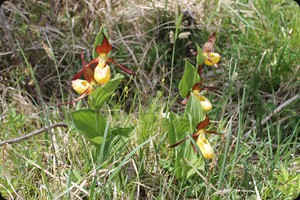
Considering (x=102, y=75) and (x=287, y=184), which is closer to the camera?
(x=102, y=75)

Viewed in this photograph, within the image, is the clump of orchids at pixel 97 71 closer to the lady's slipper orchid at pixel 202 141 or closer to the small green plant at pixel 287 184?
the lady's slipper orchid at pixel 202 141

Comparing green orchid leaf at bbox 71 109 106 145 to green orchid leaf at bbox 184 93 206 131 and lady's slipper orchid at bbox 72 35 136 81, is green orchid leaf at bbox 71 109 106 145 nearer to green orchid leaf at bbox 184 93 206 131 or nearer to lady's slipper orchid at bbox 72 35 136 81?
lady's slipper orchid at bbox 72 35 136 81

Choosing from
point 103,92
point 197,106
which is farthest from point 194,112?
point 103,92

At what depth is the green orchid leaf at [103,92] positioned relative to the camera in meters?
1.37

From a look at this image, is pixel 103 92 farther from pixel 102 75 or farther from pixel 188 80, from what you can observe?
pixel 188 80

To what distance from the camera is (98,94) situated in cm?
140

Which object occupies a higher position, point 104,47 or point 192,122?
point 104,47

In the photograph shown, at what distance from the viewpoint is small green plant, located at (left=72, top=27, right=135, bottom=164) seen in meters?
1.38

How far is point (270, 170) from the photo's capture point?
5.33 feet

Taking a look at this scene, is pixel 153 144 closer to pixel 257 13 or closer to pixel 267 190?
pixel 267 190

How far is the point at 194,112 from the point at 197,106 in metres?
0.03

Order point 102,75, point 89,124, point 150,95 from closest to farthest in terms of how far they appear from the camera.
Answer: point 102,75, point 89,124, point 150,95

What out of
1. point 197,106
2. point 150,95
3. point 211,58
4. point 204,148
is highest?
point 211,58

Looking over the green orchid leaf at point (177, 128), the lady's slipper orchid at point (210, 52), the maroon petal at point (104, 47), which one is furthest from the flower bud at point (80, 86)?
the lady's slipper orchid at point (210, 52)
